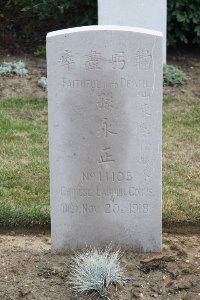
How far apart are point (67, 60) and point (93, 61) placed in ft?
0.57

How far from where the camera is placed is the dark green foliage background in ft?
34.1

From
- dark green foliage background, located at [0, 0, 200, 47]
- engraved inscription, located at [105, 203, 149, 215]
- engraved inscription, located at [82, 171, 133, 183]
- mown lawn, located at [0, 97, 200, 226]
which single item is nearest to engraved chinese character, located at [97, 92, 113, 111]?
engraved inscription, located at [82, 171, 133, 183]

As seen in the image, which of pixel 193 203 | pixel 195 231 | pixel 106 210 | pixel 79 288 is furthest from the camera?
pixel 193 203

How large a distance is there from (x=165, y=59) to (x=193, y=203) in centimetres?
412

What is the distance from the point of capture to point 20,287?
16.1 feet

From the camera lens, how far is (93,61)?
16.2 ft

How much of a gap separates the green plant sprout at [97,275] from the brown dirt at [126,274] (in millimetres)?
52

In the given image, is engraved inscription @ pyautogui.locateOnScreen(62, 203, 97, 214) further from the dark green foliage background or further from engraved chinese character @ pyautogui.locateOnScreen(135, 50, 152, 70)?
the dark green foliage background

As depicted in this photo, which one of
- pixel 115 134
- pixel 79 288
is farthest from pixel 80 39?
pixel 79 288

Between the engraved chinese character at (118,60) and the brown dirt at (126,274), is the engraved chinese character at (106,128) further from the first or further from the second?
the brown dirt at (126,274)

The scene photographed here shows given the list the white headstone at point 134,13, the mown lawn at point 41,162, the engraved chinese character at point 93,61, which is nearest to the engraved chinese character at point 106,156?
the engraved chinese character at point 93,61

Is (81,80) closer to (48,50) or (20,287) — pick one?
(48,50)

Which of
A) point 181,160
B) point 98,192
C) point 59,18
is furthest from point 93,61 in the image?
point 59,18

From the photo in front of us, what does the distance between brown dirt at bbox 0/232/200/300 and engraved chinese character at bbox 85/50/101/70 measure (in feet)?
4.53
